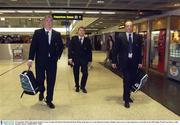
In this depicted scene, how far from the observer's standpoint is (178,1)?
9.73 m

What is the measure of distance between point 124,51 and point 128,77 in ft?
1.65

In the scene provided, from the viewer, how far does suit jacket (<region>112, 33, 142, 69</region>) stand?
18.7ft

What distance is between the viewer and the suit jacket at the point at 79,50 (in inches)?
271

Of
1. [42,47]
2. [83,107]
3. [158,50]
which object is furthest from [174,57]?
[42,47]

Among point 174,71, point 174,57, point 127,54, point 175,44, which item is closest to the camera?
point 127,54

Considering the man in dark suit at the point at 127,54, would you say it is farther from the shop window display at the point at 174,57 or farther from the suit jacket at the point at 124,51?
the shop window display at the point at 174,57

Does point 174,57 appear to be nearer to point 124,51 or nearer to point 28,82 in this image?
point 124,51

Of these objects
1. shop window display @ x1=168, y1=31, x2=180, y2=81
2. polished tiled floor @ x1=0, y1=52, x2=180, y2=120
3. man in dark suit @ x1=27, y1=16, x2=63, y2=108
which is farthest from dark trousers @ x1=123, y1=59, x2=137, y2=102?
shop window display @ x1=168, y1=31, x2=180, y2=81

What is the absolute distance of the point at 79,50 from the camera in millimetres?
6883

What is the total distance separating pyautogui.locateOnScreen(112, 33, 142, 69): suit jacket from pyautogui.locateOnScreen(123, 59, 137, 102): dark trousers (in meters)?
0.07

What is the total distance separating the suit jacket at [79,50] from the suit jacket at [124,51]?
3.94 ft

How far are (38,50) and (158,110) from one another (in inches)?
95.3

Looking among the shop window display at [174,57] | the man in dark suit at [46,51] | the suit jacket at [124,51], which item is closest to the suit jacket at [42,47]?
the man in dark suit at [46,51]

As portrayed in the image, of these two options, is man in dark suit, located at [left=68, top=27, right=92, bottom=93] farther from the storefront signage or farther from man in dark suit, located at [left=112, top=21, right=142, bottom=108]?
the storefront signage
